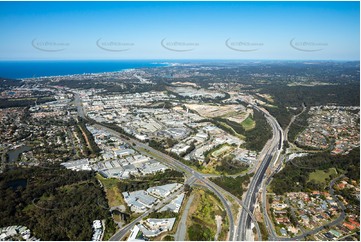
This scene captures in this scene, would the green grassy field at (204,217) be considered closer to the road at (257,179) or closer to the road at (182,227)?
the road at (182,227)

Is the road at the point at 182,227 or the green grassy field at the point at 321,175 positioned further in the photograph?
the green grassy field at the point at 321,175

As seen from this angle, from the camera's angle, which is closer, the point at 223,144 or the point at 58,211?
the point at 58,211

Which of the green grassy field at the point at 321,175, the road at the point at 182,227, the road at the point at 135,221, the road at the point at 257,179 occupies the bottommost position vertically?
the green grassy field at the point at 321,175

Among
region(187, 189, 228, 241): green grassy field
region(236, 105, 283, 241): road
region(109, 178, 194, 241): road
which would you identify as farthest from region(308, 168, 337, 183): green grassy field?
region(109, 178, 194, 241): road

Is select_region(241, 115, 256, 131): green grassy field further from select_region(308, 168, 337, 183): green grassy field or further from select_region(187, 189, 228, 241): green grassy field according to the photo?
select_region(187, 189, 228, 241): green grassy field

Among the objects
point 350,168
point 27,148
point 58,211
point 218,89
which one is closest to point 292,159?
point 350,168

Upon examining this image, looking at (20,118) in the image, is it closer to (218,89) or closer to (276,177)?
(276,177)

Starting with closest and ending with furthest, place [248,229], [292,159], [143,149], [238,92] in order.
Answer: [248,229] → [292,159] → [143,149] → [238,92]

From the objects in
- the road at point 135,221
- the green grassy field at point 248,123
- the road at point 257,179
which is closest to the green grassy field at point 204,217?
the road at point 257,179
